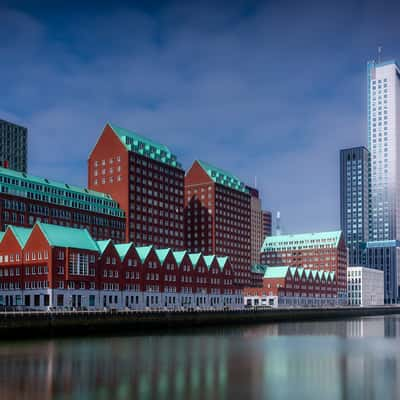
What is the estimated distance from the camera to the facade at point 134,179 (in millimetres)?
183250

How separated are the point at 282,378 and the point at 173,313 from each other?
7124 centimetres

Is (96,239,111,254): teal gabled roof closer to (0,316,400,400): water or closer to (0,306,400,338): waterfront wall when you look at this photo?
(0,306,400,338): waterfront wall

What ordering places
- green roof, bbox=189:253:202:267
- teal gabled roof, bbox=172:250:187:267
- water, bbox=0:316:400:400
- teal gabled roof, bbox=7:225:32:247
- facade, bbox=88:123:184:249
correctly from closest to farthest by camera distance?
water, bbox=0:316:400:400 < teal gabled roof, bbox=7:225:32:247 < teal gabled roof, bbox=172:250:187:267 < green roof, bbox=189:253:202:267 < facade, bbox=88:123:184:249

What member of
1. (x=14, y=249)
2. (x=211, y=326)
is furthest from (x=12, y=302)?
(x=211, y=326)

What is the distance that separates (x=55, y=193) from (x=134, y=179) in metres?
28.9

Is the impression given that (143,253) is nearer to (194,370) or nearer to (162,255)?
(162,255)

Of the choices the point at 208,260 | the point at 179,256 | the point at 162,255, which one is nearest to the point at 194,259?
the point at 179,256

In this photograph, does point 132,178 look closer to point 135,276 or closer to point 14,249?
point 135,276

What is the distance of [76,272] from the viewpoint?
125375 mm

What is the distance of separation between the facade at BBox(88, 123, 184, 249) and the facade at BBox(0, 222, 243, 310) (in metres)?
32.6

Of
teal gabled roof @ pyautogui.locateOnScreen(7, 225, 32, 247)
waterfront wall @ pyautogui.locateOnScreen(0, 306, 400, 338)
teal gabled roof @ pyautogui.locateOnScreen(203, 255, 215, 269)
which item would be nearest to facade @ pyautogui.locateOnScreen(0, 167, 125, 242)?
teal gabled roof @ pyautogui.locateOnScreen(7, 225, 32, 247)

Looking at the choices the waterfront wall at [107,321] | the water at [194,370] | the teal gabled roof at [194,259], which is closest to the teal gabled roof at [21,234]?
the waterfront wall at [107,321]

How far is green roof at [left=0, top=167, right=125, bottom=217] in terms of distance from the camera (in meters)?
152

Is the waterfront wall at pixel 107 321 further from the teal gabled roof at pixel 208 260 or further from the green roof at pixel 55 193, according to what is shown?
the green roof at pixel 55 193
